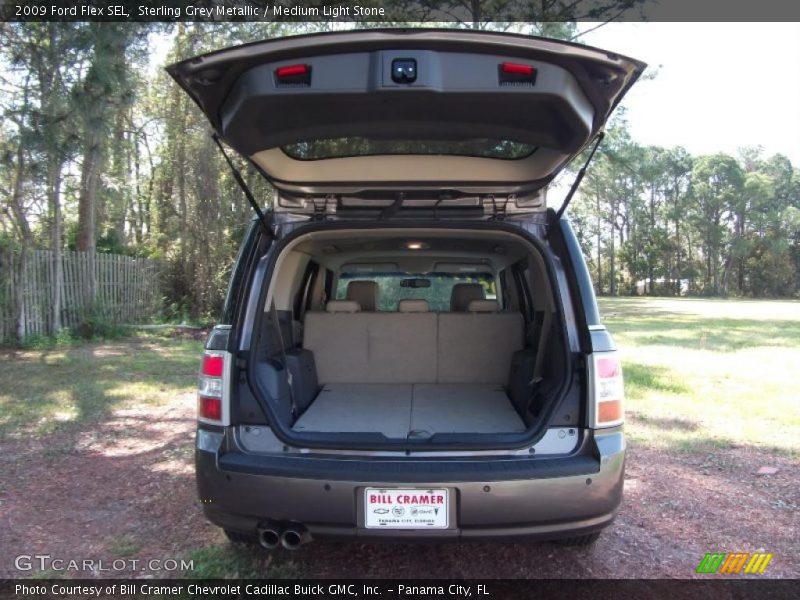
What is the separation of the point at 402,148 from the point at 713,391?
620 cm

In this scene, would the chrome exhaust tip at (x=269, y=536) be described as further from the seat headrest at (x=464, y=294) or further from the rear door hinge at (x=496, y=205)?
the seat headrest at (x=464, y=294)

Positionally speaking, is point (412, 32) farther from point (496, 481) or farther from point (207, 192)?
point (207, 192)

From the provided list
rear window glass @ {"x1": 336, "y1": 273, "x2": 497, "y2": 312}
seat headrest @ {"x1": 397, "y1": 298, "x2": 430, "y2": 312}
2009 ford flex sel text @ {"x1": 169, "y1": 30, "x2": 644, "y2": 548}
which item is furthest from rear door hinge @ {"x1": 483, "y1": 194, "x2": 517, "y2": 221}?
rear window glass @ {"x1": 336, "y1": 273, "x2": 497, "y2": 312}

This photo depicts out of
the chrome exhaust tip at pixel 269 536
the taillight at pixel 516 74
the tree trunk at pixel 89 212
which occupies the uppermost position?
the tree trunk at pixel 89 212

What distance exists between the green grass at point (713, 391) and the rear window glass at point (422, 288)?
6.55 feet

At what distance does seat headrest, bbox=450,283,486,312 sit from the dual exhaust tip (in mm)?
2924

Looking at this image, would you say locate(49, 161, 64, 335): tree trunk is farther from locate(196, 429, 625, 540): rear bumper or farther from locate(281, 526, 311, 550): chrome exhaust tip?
locate(281, 526, 311, 550): chrome exhaust tip

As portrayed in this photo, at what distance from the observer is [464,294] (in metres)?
5.20

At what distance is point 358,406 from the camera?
3990 millimetres

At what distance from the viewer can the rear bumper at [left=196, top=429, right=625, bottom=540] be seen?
8.14 ft

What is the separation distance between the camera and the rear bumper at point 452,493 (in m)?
2.48

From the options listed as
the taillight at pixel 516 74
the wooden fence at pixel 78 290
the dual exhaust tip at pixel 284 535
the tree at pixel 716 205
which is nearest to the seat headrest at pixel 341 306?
the dual exhaust tip at pixel 284 535

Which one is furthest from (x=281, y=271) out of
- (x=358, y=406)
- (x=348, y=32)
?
(x=348, y=32)

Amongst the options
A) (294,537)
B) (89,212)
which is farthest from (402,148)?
(89,212)
